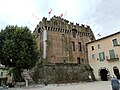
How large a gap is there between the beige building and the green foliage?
51.0ft

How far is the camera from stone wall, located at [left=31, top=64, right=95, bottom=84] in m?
24.9

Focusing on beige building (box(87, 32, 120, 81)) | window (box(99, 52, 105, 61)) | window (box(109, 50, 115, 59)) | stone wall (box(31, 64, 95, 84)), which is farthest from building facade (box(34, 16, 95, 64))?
window (box(109, 50, 115, 59))

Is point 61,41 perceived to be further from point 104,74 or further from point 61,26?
point 104,74

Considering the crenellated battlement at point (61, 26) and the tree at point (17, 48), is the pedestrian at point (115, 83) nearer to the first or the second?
the tree at point (17, 48)

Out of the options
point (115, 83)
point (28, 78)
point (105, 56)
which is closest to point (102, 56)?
point (105, 56)

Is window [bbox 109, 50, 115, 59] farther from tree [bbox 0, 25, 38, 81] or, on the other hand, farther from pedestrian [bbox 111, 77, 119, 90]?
pedestrian [bbox 111, 77, 119, 90]

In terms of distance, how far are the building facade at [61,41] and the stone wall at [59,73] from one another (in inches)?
74.5

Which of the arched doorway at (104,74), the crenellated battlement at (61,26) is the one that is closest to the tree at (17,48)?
the crenellated battlement at (61,26)

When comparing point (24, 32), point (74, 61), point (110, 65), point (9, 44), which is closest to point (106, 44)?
point (110, 65)

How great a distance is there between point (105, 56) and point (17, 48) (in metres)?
19.0

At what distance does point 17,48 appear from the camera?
22.3m

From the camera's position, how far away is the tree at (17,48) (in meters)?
21.8

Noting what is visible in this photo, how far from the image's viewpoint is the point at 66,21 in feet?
109

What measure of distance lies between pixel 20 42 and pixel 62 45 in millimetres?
10840
